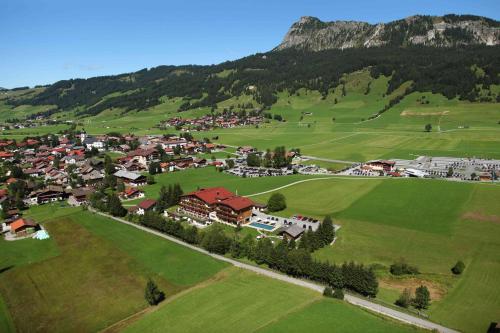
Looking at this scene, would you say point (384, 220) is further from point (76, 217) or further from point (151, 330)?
point (76, 217)

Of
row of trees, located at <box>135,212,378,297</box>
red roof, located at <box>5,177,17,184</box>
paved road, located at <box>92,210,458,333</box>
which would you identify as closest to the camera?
paved road, located at <box>92,210,458,333</box>

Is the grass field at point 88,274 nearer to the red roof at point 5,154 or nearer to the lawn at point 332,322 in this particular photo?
the lawn at point 332,322

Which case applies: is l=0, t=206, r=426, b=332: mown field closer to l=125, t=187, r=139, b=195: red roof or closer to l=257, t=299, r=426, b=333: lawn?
l=257, t=299, r=426, b=333: lawn

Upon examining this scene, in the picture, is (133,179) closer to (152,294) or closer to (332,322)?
(152,294)

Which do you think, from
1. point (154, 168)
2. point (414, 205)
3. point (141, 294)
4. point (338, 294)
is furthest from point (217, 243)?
point (154, 168)

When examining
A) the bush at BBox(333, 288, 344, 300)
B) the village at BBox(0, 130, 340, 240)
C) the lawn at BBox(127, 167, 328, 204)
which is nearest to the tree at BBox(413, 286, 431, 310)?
the bush at BBox(333, 288, 344, 300)
